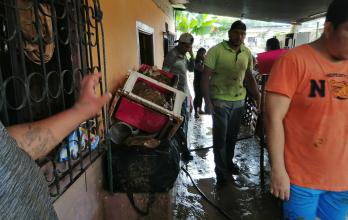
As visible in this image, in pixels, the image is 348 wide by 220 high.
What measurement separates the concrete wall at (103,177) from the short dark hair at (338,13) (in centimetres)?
180

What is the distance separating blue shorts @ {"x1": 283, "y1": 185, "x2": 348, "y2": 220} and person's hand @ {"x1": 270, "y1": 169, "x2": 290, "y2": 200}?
0.07 meters

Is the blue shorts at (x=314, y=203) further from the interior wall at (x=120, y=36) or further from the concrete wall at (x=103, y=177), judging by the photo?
the interior wall at (x=120, y=36)

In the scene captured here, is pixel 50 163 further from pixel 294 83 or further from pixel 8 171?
pixel 294 83

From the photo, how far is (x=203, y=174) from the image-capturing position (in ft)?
13.3

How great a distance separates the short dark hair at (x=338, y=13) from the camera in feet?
4.64

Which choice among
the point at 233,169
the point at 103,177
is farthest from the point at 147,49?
the point at 103,177

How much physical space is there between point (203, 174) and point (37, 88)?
2688 millimetres

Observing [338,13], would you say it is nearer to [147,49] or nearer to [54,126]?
[54,126]

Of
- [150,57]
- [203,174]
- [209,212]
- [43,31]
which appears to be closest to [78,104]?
[43,31]

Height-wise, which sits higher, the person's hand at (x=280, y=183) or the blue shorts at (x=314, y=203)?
the person's hand at (x=280, y=183)

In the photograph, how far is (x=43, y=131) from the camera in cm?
114

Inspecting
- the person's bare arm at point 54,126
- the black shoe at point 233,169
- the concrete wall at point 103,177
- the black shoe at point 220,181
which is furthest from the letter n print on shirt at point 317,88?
the black shoe at point 233,169

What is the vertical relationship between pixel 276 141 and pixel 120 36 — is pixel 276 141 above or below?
below

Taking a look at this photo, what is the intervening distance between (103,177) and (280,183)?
152cm
